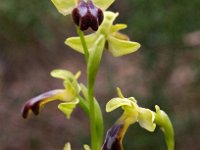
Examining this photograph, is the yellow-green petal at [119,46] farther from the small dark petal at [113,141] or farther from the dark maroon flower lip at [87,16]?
the small dark petal at [113,141]

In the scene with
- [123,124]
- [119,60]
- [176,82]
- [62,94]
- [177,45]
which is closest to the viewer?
[123,124]

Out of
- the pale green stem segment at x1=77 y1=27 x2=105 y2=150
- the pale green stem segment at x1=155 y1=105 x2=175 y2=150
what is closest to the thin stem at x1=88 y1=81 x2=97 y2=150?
the pale green stem segment at x1=77 y1=27 x2=105 y2=150

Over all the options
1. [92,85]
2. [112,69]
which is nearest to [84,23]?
[92,85]

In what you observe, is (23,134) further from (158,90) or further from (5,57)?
(158,90)

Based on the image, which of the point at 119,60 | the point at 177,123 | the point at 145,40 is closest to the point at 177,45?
the point at 145,40

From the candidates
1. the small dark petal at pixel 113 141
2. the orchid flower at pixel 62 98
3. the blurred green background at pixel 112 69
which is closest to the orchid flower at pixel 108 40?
the orchid flower at pixel 62 98

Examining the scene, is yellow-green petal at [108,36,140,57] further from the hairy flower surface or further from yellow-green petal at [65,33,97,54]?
the hairy flower surface
